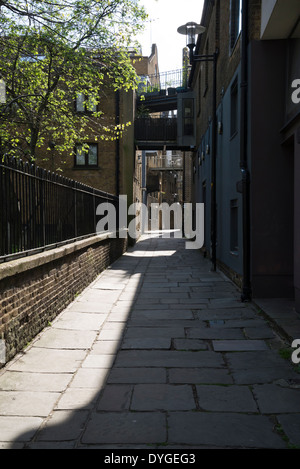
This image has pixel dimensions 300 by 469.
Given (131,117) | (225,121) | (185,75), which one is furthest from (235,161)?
(185,75)

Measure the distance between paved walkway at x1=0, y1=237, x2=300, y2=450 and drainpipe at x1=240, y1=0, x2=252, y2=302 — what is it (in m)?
0.64

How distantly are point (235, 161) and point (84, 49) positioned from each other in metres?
6.60

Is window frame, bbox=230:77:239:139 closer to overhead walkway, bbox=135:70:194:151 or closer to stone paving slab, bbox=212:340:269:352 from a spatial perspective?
stone paving slab, bbox=212:340:269:352

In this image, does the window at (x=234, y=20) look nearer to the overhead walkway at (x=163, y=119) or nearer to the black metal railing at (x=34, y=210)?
the black metal railing at (x=34, y=210)

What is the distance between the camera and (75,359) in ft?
15.1

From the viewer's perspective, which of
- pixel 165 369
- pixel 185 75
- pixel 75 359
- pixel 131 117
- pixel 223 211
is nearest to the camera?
pixel 165 369

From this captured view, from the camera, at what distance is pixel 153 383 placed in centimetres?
389

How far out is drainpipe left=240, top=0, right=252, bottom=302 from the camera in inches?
293

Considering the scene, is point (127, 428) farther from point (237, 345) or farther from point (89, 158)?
point (89, 158)

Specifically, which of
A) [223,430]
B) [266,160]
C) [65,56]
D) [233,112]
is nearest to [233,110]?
[233,112]

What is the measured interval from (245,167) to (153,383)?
189 inches

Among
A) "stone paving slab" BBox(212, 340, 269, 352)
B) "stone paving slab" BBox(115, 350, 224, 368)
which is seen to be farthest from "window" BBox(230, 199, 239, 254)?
"stone paving slab" BBox(115, 350, 224, 368)

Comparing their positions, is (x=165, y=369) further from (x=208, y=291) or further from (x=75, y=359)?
(x=208, y=291)

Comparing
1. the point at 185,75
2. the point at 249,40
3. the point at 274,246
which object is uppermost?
the point at 185,75
